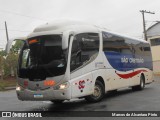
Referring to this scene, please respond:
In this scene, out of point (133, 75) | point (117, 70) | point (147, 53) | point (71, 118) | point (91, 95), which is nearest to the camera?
point (71, 118)

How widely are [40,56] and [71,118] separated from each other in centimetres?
310

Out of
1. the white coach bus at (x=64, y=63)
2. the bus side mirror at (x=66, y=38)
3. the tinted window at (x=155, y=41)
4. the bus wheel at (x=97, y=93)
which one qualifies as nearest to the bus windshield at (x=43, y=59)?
the white coach bus at (x=64, y=63)

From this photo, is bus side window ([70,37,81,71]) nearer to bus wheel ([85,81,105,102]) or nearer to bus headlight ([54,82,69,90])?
bus headlight ([54,82,69,90])

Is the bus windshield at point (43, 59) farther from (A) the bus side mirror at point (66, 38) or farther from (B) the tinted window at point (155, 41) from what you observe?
(B) the tinted window at point (155, 41)

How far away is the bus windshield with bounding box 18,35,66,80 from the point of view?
43.2ft

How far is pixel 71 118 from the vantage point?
1146 centimetres

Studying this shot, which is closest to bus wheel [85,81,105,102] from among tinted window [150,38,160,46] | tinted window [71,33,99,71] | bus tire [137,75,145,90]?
tinted window [71,33,99,71]

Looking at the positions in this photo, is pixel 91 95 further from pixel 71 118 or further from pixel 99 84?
pixel 71 118

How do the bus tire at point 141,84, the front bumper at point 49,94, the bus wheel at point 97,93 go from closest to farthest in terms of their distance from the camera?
the front bumper at point 49,94, the bus wheel at point 97,93, the bus tire at point 141,84

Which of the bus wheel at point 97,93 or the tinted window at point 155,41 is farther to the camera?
the tinted window at point 155,41

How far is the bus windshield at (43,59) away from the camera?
1318 centimetres

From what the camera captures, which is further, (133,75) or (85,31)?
(133,75)

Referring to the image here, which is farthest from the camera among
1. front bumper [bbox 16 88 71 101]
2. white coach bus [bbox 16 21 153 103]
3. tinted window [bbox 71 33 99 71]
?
tinted window [bbox 71 33 99 71]

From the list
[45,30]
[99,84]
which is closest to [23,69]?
[45,30]
